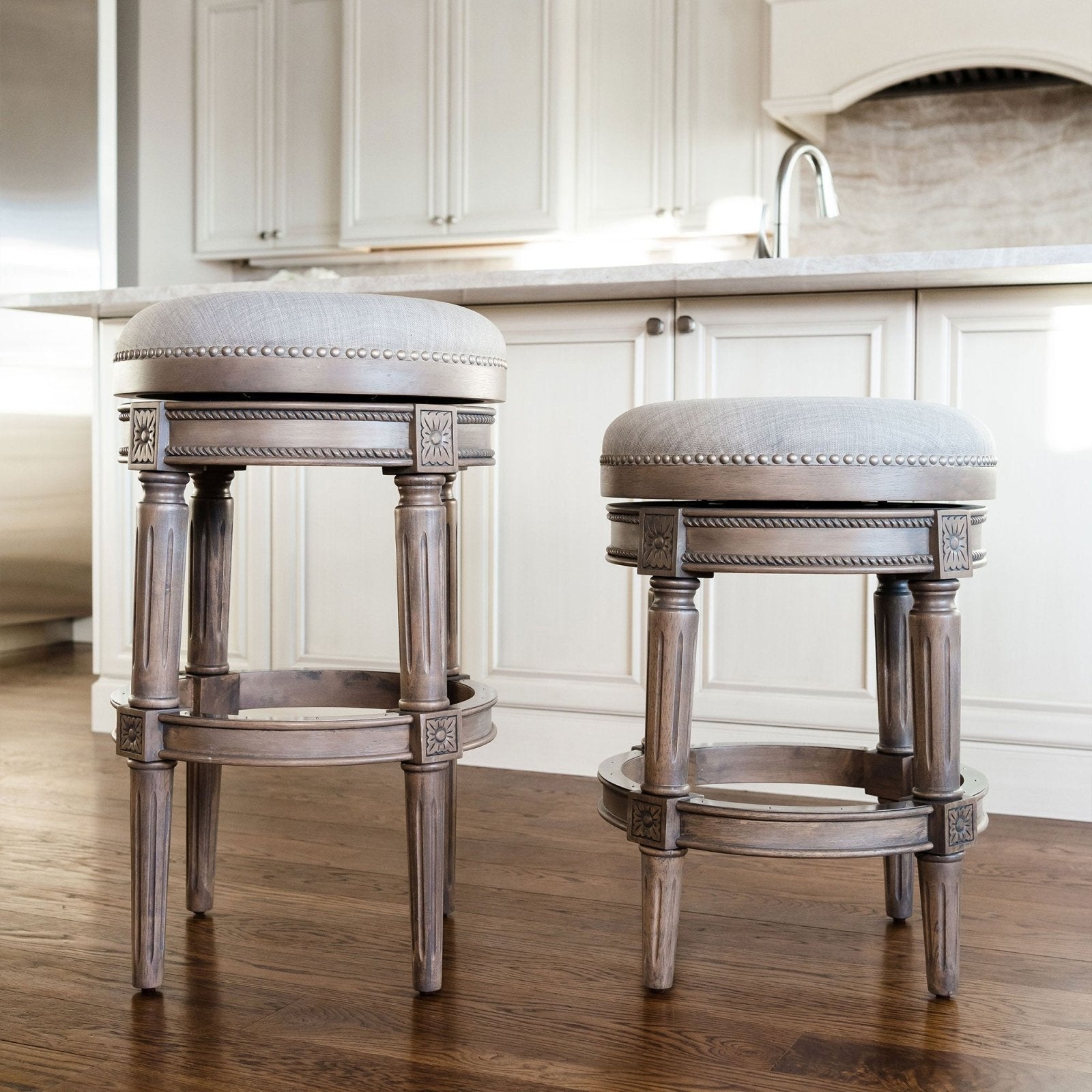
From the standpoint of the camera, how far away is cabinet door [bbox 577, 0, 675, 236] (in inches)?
A: 150

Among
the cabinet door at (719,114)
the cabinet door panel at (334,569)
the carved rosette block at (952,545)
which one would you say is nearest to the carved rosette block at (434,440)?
the carved rosette block at (952,545)

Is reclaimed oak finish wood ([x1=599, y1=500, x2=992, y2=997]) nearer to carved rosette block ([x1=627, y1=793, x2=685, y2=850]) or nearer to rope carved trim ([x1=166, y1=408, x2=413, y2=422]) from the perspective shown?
carved rosette block ([x1=627, y1=793, x2=685, y2=850])

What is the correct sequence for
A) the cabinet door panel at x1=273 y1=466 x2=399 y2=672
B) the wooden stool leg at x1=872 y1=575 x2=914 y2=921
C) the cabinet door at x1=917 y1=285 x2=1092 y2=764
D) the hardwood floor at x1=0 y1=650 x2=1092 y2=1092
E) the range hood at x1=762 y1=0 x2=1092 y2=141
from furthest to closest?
the range hood at x1=762 y1=0 x2=1092 y2=141 → the cabinet door panel at x1=273 y1=466 x2=399 y2=672 → the cabinet door at x1=917 y1=285 x2=1092 y2=764 → the wooden stool leg at x1=872 y1=575 x2=914 y2=921 → the hardwood floor at x1=0 y1=650 x2=1092 y2=1092

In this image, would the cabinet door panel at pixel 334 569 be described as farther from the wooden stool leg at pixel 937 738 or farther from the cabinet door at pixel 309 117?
the cabinet door at pixel 309 117

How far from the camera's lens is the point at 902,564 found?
1.27 metres

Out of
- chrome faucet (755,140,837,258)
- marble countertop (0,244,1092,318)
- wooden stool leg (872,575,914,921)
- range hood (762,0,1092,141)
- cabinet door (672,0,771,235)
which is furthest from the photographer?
cabinet door (672,0,771,235)

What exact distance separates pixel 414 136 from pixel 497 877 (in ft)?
9.30

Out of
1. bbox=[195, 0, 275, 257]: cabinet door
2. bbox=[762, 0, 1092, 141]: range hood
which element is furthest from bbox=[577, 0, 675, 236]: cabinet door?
bbox=[195, 0, 275, 257]: cabinet door

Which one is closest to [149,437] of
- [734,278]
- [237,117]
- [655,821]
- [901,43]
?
[655,821]

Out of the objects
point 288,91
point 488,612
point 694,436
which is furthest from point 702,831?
point 288,91

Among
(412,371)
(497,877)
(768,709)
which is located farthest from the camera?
(768,709)

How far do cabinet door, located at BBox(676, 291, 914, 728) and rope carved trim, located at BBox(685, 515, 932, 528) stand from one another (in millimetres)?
969

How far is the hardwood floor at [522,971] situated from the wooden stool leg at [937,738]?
3.5 inches

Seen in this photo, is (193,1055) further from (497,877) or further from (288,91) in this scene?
(288,91)
